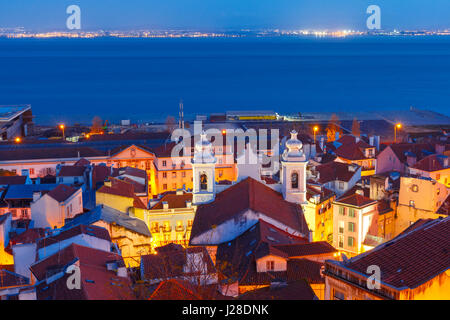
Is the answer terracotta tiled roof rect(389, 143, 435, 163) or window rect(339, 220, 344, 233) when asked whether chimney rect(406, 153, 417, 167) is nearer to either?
terracotta tiled roof rect(389, 143, 435, 163)

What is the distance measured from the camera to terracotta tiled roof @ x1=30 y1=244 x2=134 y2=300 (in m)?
12.1

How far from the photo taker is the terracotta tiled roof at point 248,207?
18.3 meters

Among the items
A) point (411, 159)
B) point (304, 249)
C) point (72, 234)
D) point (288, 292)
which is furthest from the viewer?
point (411, 159)

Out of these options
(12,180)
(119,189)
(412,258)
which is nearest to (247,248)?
(412,258)

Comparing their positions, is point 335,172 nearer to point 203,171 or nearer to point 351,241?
point 351,241

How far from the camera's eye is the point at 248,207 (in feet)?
58.6

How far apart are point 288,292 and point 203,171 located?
852 cm

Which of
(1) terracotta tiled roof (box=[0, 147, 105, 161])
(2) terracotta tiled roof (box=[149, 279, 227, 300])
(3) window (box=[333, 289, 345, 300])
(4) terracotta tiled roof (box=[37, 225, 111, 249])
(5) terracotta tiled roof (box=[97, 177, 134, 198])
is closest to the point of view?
(2) terracotta tiled roof (box=[149, 279, 227, 300])

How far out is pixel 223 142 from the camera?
3453 centimetres

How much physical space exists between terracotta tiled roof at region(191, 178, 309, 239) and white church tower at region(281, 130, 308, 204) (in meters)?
0.32

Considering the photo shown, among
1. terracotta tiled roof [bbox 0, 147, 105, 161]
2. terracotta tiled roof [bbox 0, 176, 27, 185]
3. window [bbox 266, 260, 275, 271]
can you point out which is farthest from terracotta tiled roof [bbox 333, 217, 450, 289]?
terracotta tiled roof [bbox 0, 147, 105, 161]

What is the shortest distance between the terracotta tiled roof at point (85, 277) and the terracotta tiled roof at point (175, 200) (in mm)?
7882

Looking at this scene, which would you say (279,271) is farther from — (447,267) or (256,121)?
(256,121)
